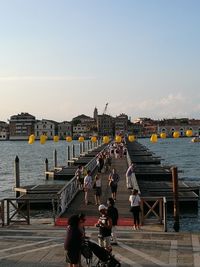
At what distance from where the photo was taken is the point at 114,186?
80.2 feet

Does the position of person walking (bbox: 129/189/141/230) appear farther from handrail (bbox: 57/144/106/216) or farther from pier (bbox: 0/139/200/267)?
handrail (bbox: 57/144/106/216)

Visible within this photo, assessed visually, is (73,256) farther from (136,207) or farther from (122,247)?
(136,207)

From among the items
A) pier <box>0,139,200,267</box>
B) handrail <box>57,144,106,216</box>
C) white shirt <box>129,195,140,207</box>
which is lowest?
pier <box>0,139,200,267</box>

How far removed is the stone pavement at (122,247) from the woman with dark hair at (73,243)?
2.23m

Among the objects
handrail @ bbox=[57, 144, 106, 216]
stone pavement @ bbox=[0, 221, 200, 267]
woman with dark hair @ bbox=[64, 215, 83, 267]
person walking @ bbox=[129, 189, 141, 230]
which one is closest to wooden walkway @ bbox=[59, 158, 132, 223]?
handrail @ bbox=[57, 144, 106, 216]

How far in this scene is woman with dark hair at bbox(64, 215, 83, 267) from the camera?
1065cm

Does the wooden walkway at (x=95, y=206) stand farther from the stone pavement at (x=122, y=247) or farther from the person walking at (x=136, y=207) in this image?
the stone pavement at (x=122, y=247)

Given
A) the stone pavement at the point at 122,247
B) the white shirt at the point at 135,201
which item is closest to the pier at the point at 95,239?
the stone pavement at the point at 122,247

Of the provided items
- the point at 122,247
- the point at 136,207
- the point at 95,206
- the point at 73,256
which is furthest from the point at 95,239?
the point at 95,206

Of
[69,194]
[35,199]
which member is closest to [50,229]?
[69,194]

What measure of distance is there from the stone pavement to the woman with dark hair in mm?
2233

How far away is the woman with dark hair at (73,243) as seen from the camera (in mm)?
10648

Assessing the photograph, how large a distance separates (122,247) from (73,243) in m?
4.42

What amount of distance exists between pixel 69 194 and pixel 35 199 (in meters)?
8.68
